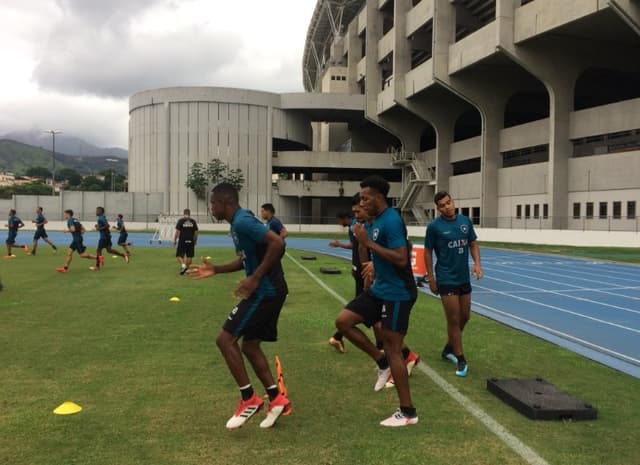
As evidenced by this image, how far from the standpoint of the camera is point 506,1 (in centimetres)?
3209

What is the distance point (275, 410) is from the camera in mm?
4293

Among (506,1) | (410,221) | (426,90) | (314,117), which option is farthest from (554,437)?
(314,117)

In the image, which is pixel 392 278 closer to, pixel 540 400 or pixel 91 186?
pixel 540 400

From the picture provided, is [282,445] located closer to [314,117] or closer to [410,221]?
[410,221]

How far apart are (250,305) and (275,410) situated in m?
0.85

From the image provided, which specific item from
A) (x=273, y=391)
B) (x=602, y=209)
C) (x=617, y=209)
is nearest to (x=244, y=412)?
(x=273, y=391)

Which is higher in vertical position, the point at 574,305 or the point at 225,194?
the point at 225,194

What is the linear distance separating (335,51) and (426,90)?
25.9m

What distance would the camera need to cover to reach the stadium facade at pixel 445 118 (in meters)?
31.8

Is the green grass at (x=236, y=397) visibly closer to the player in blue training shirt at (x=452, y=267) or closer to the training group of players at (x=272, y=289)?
the training group of players at (x=272, y=289)

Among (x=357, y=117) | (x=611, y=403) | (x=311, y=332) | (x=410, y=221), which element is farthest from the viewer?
(x=357, y=117)

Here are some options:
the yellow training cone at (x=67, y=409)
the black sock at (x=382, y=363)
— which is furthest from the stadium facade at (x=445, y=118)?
the yellow training cone at (x=67, y=409)

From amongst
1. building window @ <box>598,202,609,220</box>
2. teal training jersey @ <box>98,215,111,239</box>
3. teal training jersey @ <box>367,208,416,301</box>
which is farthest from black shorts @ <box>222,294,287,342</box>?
building window @ <box>598,202,609,220</box>

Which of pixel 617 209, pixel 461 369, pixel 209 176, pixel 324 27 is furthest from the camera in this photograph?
pixel 324 27
